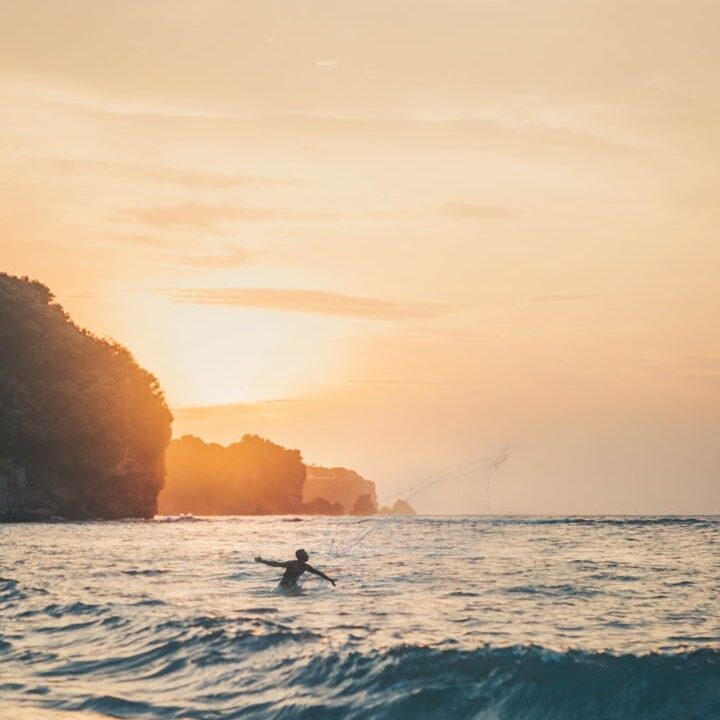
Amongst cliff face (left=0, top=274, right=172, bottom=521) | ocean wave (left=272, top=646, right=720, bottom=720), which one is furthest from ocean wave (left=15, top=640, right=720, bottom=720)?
cliff face (left=0, top=274, right=172, bottom=521)

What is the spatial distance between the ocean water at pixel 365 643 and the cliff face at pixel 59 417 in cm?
6232

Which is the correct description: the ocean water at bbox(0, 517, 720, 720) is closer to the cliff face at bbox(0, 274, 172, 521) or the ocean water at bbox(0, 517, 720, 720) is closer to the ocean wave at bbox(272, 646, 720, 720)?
the ocean wave at bbox(272, 646, 720, 720)

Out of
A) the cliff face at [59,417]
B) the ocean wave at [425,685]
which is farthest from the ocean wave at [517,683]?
the cliff face at [59,417]

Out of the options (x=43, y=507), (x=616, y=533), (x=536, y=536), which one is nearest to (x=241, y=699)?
(x=536, y=536)

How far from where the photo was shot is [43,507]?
94438mm

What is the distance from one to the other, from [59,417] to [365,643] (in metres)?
86.0

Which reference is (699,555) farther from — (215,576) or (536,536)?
(215,576)

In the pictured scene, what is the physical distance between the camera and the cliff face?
92.9 metres

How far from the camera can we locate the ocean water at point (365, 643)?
1407cm

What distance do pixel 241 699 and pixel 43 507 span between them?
8656 centimetres

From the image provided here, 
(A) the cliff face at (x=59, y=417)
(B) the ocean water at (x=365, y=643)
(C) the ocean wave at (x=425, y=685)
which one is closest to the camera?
(C) the ocean wave at (x=425, y=685)

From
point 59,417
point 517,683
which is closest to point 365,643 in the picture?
point 517,683

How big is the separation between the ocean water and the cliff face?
204 ft

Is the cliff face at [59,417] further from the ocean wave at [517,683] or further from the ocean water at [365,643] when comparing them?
the ocean wave at [517,683]
